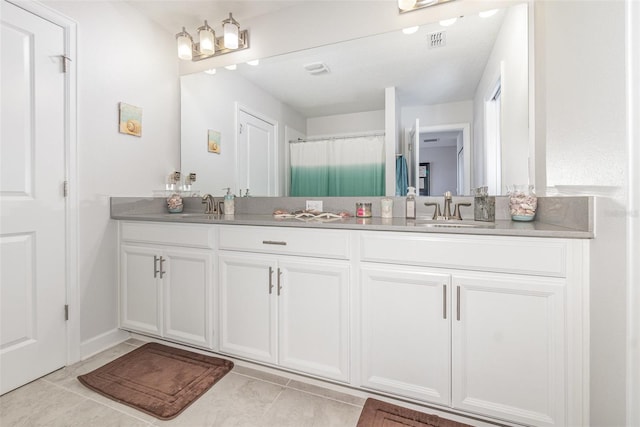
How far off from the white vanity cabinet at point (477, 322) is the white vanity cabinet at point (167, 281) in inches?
37.7

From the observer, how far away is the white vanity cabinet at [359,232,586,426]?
1.09 m

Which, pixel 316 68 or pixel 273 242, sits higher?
pixel 316 68

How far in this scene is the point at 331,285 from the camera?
1.42 meters

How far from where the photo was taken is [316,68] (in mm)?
2055

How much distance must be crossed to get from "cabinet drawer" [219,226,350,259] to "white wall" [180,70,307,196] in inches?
26.0

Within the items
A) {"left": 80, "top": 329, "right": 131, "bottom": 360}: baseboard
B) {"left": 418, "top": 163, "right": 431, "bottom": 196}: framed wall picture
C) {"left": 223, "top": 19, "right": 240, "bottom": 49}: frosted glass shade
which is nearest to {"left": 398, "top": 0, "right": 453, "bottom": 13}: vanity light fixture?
{"left": 418, "top": 163, "right": 431, "bottom": 196}: framed wall picture

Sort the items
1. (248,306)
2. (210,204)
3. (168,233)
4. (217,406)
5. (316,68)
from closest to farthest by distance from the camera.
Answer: (217,406), (248,306), (168,233), (316,68), (210,204)

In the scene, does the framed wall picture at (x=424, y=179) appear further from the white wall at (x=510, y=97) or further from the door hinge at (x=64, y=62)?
the door hinge at (x=64, y=62)

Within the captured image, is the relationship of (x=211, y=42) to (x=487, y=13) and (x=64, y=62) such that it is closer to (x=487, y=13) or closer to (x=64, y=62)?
(x=64, y=62)

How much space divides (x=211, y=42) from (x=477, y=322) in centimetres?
251

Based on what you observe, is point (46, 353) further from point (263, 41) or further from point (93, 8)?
point (263, 41)

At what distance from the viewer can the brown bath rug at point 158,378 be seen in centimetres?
141

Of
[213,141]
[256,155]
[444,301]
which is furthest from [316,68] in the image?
[444,301]

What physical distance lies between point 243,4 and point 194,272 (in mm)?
1877
